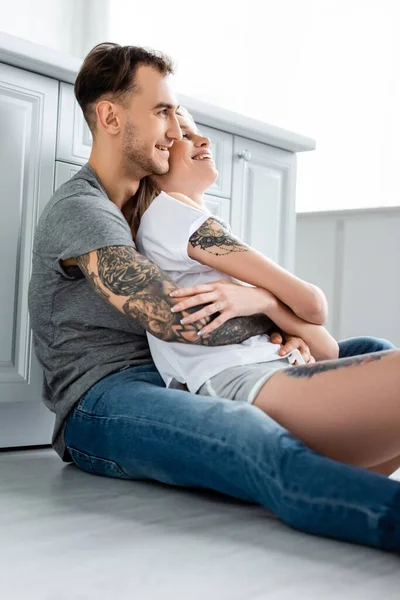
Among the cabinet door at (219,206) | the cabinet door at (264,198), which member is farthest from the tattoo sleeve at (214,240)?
the cabinet door at (264,198)

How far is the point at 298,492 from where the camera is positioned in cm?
119

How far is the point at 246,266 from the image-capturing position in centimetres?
159

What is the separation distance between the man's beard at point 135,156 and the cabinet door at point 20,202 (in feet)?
0.98

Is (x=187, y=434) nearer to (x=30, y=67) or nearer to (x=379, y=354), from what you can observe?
(x=379, y=354)

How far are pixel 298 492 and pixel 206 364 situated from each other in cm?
41

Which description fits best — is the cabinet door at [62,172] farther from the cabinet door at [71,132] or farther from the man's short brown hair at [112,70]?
the man's short brown hair at [112,70]

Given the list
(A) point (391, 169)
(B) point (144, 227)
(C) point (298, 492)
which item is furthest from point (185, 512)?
(A) point (391, 169)

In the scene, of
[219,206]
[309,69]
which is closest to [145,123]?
[219,206]

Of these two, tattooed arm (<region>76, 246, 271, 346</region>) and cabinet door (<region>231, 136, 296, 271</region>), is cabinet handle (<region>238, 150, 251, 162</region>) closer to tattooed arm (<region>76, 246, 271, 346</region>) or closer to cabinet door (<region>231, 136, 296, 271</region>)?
cabinet door (<region>231, 136, 296, 271</region>)

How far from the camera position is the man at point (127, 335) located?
131cm

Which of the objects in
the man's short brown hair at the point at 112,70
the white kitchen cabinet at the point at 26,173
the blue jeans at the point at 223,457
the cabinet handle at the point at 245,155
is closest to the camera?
the blue jeans at the point at 223,457

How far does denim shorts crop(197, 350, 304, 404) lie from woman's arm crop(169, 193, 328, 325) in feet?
0.52

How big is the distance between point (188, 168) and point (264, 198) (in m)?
0.83

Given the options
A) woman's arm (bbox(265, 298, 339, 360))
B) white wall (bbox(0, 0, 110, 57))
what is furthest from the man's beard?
white wall (bbox(0, 0, 110, 57))
